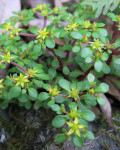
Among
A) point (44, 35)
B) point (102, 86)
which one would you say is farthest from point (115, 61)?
point (44, 35)

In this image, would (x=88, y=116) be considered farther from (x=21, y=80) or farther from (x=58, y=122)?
(x=21, y=80)

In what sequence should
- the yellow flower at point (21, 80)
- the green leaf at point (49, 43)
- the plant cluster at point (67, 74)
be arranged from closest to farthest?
1. the plant cluster at point (67, 74)
2. the yellow flower at point (21, 80)
3. the green leaf at point (49, 43)

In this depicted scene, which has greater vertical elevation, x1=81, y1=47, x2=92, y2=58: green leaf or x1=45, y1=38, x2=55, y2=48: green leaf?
x1=81, y1=47, x2=92, y2=58: green leaf

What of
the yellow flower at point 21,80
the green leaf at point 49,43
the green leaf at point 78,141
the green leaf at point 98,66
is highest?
the green leaf at point 49,43

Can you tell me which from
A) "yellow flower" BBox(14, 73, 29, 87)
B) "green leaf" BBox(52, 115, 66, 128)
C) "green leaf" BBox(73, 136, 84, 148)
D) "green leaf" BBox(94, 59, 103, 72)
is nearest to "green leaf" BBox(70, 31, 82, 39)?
"green leaf" BBox(94, 59, 103, 72)

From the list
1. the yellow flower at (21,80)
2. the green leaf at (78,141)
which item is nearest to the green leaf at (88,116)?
the green leaf at (78,141)

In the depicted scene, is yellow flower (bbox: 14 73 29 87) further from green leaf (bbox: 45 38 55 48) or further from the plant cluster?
green leaf (bbox: 45 38 55 48)

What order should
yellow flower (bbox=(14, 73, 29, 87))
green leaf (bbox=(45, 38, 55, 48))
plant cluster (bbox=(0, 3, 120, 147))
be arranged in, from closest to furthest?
plant cluster (bbox=(0, 3, 120, 147)) → yellow flower (bbox=(14, 73, 29, 87)) → green leaf (bbox=(45, 38, 55, 48))

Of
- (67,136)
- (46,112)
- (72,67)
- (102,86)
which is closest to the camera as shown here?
(67,136)

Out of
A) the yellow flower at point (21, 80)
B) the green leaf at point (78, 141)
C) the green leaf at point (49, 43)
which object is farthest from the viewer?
the green leaf at point (49, 43)

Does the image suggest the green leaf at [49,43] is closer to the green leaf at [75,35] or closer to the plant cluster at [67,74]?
the plant cluster at [67,74]

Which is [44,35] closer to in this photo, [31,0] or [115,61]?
[115,61]
